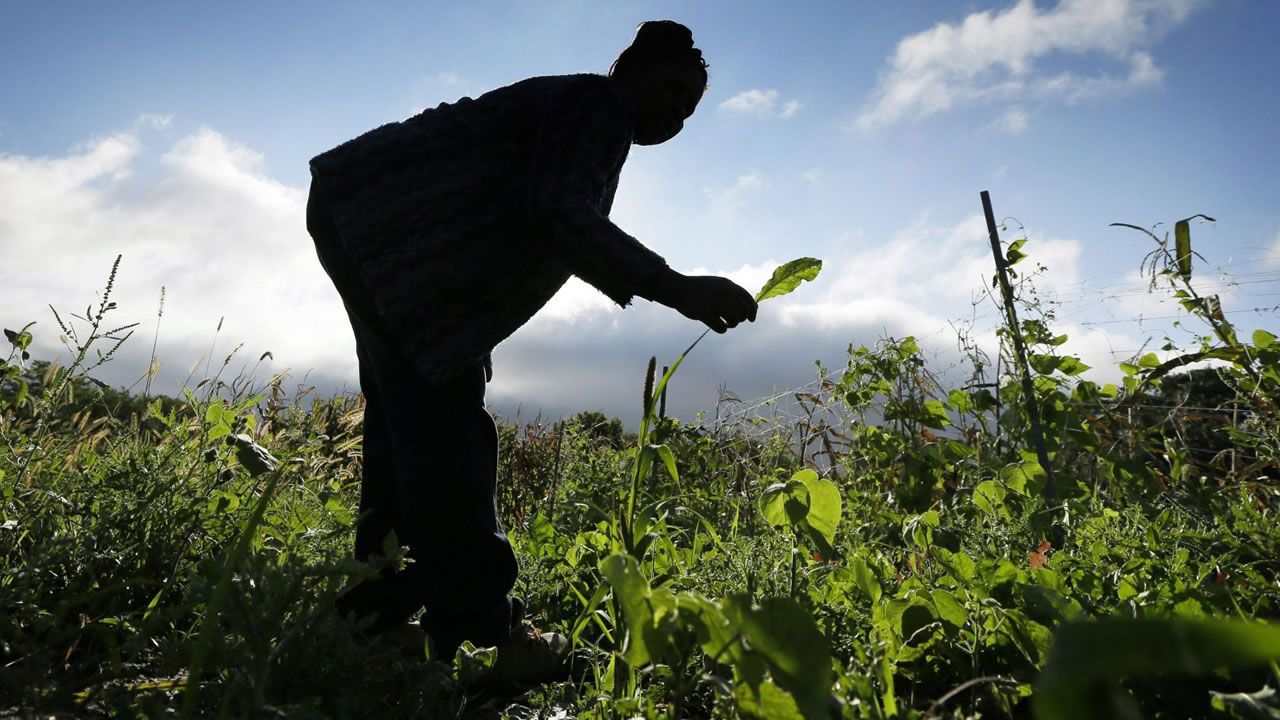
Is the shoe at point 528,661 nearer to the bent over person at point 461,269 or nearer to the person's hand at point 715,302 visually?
the bent over person at point 461,269

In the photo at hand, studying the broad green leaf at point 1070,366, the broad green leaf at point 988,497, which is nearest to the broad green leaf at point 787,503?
the broad green leaf at point 988,497

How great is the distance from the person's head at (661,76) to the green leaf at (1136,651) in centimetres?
206

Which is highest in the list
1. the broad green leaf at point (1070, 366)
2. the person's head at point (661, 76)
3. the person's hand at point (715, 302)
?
the person's head at point (661, 76)

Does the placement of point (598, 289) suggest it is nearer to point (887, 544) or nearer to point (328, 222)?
point (328, 222)

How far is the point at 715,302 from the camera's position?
176 cm

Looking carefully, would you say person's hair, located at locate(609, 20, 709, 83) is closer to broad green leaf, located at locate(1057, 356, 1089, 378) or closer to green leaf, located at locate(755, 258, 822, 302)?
green leaf, located at locate(755, 258, 822, 302)

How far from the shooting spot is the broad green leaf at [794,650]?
879mm

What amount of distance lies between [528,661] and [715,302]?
1.12 m

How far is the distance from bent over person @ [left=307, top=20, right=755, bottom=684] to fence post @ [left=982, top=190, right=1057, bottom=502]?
5.33 ft

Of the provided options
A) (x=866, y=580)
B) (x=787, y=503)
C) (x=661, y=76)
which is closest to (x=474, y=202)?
(x=661, y=76)

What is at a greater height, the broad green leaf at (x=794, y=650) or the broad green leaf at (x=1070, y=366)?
the broad green leaf at (x=1070, y=366)

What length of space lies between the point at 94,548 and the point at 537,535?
1.35m

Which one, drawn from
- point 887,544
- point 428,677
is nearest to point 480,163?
point 428,677

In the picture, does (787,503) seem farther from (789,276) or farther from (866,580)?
(789,276)
